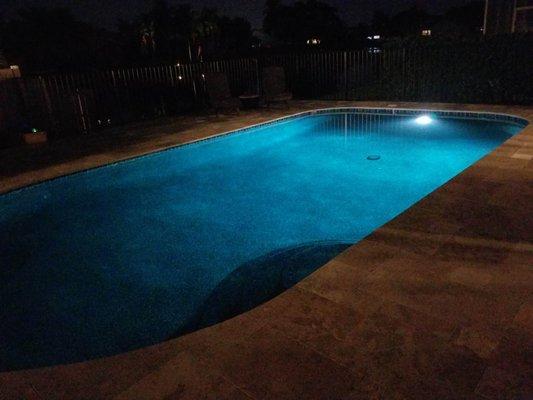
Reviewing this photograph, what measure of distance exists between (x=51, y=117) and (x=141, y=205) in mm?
5607

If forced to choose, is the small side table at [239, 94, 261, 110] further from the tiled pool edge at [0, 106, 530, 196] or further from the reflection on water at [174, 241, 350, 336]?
the reflection on water at [174, 241, 350, 336]

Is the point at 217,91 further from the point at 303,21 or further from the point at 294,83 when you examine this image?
the point at 303,21

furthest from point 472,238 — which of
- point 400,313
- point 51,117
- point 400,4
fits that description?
point 400,4

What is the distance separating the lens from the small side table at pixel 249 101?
1298 cm

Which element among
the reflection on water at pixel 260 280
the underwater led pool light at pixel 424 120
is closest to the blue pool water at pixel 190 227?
the reflection on water at pixel 260 280

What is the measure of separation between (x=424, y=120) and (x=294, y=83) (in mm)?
5944

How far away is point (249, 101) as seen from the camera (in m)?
13.1

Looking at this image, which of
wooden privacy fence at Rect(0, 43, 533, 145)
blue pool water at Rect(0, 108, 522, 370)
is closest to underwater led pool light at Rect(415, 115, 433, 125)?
blue pool water at Rect(0, 108, 522, 370)

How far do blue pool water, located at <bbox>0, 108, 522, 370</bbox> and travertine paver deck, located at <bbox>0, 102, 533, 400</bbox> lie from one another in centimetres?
104

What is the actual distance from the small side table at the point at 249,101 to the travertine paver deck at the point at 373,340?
986 cm

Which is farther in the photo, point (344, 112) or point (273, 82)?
point (273, 82)

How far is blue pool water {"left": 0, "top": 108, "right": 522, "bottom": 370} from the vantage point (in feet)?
12.5

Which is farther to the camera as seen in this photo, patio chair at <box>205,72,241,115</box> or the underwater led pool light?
patio chair at <box>205,72,241,115</box>

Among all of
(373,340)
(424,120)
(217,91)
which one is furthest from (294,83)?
(373,340)
